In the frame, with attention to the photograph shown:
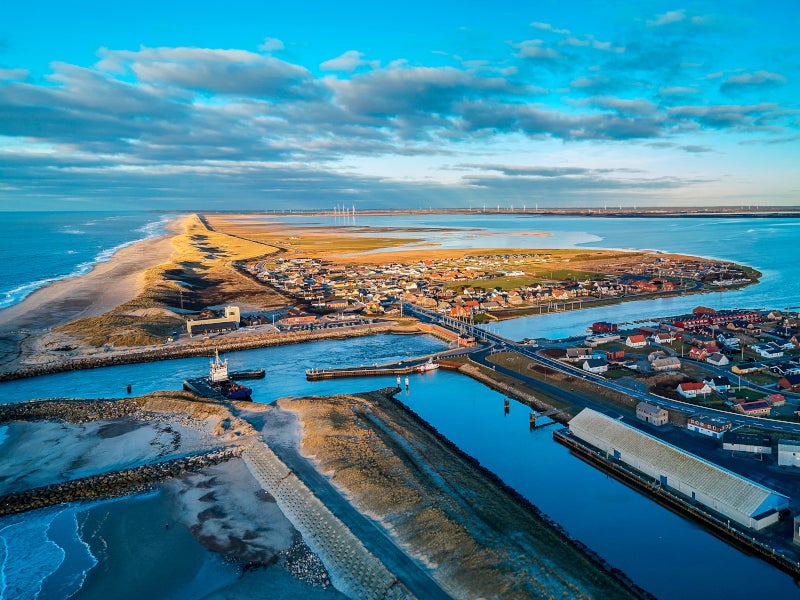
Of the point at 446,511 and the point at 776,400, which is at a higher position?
the point at 776,400

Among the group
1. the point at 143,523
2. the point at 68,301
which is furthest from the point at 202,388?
the point at 68,301

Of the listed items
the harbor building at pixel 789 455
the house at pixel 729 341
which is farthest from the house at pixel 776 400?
the house at pixel 729 341

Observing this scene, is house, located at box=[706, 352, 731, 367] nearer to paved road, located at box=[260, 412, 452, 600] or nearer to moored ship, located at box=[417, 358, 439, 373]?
moored ship, located at box=[417, 358, 439, 373]

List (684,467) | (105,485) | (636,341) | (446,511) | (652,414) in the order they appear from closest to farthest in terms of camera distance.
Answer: (446,511)
(684,467)
(105,485)
(652,414)
(636,341)

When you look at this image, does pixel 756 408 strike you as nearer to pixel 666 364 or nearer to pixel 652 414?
pixel 652 414

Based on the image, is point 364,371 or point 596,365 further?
point 364,371

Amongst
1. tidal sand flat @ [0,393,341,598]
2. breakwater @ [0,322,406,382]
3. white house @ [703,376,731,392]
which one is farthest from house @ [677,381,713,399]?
breakwater @ [0,322,406,382]

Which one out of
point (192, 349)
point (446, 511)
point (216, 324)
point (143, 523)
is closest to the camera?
point (446, 511)
